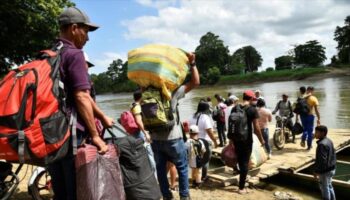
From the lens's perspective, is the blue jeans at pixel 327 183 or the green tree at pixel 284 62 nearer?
the blue jeans at pixel 327 183

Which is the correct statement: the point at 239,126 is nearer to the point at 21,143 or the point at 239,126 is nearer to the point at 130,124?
the point at 130,124

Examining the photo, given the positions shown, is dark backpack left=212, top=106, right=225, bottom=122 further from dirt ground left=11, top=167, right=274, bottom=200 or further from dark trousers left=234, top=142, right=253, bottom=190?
dark trousers left=234, top=142, right=253, bottom=190

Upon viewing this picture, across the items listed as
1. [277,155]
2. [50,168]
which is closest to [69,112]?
[50,168]

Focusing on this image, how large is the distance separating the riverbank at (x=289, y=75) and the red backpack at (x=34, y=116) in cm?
7149

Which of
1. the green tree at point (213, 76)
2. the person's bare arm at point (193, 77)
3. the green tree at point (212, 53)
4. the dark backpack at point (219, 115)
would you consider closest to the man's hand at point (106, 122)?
the person's bare arm at point (193, 77)

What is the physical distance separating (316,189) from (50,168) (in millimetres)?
6212

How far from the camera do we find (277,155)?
946cm

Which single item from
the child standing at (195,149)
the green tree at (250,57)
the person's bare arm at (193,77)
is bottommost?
the child standing at (195,149)

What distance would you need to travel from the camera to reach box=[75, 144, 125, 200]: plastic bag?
246 cm

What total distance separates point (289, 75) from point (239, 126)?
75182 mm

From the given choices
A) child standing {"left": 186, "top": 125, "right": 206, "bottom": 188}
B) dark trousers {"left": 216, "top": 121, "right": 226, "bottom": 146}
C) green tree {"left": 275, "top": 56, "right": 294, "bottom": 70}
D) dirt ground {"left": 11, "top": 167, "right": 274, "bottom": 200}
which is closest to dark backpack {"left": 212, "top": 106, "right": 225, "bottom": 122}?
dark trousers {"left": 216, "top": 121, "right": 226, "bottom": 146}

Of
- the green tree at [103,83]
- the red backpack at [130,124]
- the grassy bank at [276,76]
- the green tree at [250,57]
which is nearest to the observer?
the red backpack at [130,124]

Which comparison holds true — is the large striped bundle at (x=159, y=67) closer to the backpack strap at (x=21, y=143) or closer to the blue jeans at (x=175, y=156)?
the blue jeans at (x=175, y=156)

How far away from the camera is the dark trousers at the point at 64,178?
2.54 metres
